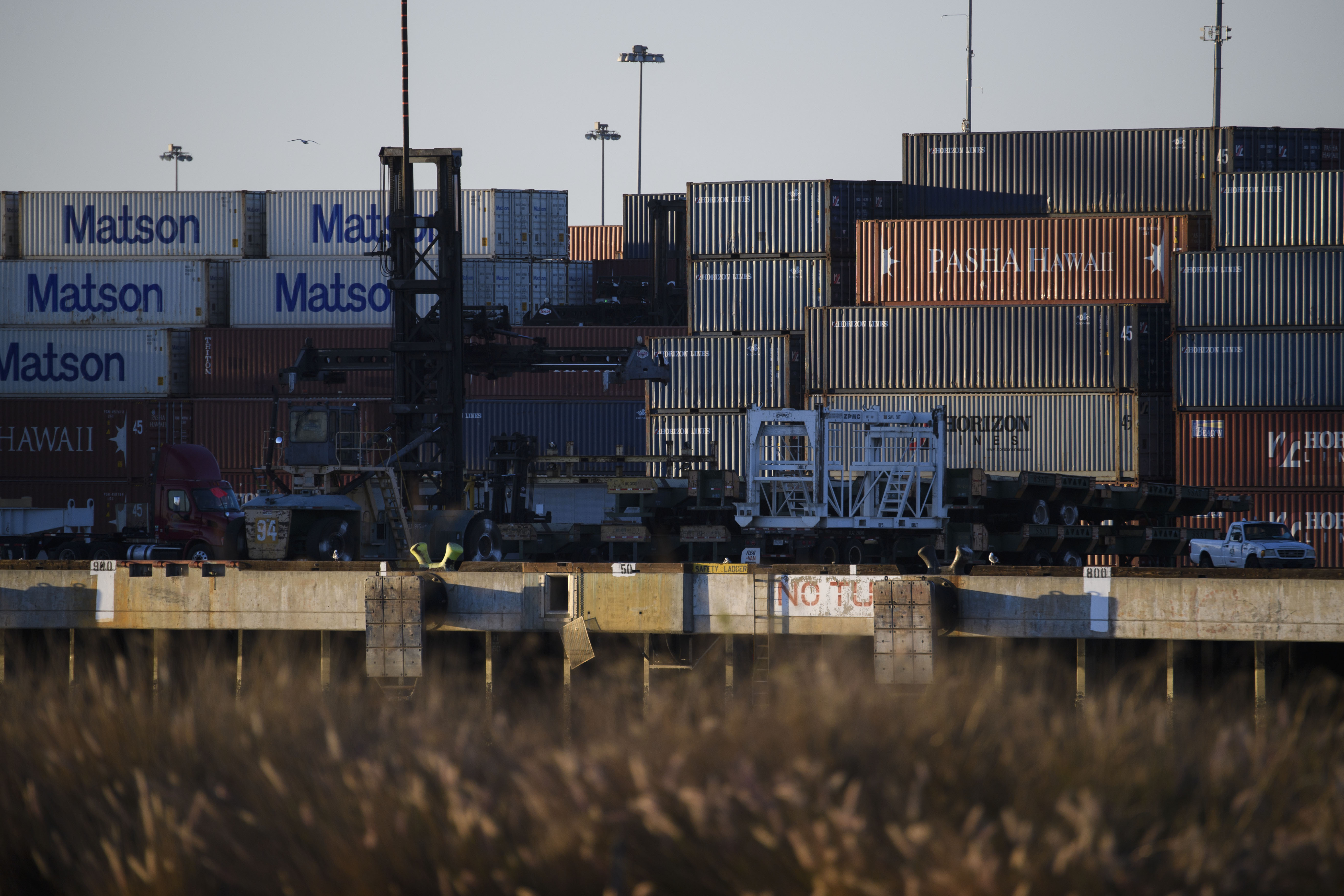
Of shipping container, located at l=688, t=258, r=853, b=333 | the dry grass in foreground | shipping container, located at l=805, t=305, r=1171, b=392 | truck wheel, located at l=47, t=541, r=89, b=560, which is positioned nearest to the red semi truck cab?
truck wheel, located at l=47, t=541, r=89, b=560

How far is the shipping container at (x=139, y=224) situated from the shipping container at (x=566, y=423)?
45.2 ft

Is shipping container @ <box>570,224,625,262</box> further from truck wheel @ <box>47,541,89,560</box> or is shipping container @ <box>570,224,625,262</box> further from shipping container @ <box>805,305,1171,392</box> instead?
truck wheel @ <box>47,541,89,560</box>

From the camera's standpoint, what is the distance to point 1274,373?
39156 mm

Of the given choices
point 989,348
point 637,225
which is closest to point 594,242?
point 637,225

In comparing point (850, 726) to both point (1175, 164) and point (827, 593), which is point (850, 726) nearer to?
point (827, 593)

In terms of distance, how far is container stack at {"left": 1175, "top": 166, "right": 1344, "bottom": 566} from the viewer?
38.1m

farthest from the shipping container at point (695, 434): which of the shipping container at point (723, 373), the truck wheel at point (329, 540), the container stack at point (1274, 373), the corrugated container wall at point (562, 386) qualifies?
the truck wheel at point (329, 540)

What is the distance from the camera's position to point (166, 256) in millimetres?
53625

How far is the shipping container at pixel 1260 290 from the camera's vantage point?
1556 inches

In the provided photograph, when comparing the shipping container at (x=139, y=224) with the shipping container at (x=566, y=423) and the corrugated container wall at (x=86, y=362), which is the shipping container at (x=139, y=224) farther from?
the shipping container at (x=566, y=423)

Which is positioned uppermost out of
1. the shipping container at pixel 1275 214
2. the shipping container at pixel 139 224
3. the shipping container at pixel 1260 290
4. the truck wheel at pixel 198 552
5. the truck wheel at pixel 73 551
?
the shipping container at pixel 139 224

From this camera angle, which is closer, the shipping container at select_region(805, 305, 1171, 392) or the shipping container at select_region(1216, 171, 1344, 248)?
the shipping container at select_region(805, 305, 1171, 392)

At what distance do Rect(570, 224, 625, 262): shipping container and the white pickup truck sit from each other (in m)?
40.5

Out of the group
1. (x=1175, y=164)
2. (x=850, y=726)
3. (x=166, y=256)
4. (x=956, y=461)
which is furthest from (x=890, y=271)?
(x=850, y=726)
